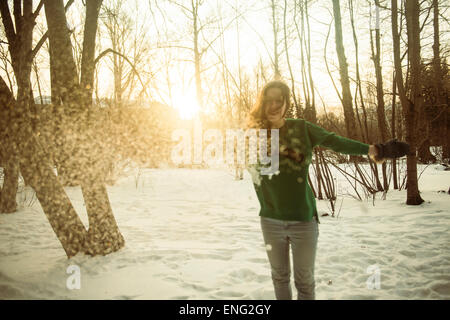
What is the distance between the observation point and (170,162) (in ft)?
59.2

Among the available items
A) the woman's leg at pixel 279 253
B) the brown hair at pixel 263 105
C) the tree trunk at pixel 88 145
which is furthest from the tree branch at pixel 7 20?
the woman's leg at pixel 279 253

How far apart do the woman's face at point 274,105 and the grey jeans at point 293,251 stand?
0.65 meters

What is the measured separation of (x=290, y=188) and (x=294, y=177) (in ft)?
0.24

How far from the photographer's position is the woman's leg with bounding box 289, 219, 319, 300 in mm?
1563

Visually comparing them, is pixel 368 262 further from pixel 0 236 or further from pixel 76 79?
pixel 0 236

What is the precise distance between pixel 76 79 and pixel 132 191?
5972mm

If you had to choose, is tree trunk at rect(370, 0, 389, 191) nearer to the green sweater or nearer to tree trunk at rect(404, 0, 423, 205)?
tree trunk at rect(404, 0, 423, 205)

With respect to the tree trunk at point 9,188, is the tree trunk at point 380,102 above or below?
above

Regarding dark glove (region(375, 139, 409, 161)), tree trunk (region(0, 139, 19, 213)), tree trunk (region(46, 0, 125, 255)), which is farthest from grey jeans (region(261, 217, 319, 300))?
tree trunk (region(0, 139, 19, 213))

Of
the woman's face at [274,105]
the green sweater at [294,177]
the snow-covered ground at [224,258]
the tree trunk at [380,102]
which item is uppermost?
the tree trunk at [380,102]

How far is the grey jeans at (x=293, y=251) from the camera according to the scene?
157cm

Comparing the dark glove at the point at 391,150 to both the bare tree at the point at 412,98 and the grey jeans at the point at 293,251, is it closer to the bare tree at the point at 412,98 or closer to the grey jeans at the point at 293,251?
the grey jeans at the point at 293,251

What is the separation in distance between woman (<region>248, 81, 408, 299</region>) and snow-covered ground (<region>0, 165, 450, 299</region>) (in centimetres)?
92

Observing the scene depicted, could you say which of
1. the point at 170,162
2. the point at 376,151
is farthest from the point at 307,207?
the point at 170,162
